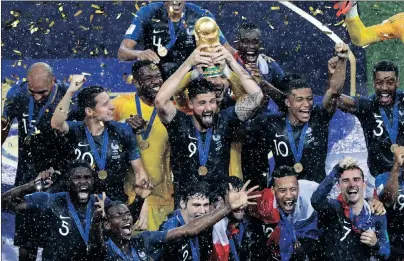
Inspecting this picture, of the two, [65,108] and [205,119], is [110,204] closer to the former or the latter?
[65,108]

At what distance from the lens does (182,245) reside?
25.2 ft

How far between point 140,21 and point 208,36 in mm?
589

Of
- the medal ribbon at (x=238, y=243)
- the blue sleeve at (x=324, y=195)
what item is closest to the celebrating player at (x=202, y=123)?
the medal ribbon at (x=238, y=243)

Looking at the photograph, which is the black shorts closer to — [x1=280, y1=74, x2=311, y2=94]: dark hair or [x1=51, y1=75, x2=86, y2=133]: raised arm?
[x1=51, y1=75, x2=86, y2=133]: raised arm

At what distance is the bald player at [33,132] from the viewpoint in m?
7.99

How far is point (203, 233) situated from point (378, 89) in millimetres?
1462

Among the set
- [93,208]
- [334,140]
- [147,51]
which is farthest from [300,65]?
[93,208]

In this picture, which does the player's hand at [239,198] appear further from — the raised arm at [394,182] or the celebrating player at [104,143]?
the raised arm at [394,182]

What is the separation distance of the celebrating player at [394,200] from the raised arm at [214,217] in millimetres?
883

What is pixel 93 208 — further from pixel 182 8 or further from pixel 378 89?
pixel 378 89

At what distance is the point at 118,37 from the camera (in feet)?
27.6

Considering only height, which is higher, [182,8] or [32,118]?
[182,8]

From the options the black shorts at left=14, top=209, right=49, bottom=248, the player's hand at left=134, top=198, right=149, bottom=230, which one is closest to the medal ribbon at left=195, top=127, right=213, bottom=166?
the player's hand at left=134, top=198, right=149, bottom=230

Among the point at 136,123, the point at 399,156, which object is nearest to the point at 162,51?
Result: the point at 136,123
